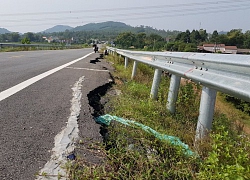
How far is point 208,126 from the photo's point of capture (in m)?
2.33

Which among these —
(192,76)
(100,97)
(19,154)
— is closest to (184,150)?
(192,76)

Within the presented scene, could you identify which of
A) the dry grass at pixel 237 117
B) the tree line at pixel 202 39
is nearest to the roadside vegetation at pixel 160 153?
the dry grass at pixel 237 117

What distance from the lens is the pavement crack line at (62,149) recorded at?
167 centimetres

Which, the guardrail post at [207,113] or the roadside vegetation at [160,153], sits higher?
the guardrail post at [207,113]

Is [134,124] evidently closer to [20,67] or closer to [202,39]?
[20,67]

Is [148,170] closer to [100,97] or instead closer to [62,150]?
[62,150]

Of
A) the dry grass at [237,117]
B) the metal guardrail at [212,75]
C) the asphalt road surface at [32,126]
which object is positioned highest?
the metal guardrail at [212,75]

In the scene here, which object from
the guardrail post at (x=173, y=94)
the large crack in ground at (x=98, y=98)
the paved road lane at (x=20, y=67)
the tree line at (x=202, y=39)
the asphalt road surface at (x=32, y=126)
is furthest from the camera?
the tree line at (x=202, y=39)

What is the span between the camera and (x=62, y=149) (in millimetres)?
2035

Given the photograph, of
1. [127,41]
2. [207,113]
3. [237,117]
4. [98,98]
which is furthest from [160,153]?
[127,41]

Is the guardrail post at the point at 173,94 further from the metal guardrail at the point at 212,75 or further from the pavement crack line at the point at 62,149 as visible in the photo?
the pavement crack line at the point at 62,149

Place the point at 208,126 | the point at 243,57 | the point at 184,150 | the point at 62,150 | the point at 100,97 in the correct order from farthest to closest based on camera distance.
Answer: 1. the point at 100,97
2. the point at 208,126
3. the point at 184,150
4. the point at 62,150
5. the point at 243,57

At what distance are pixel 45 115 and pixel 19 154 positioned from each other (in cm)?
100

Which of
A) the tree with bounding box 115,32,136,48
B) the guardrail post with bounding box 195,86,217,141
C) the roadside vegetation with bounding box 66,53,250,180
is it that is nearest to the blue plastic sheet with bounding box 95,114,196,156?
the roadside vegetation with bounding box 66,53,250,180
